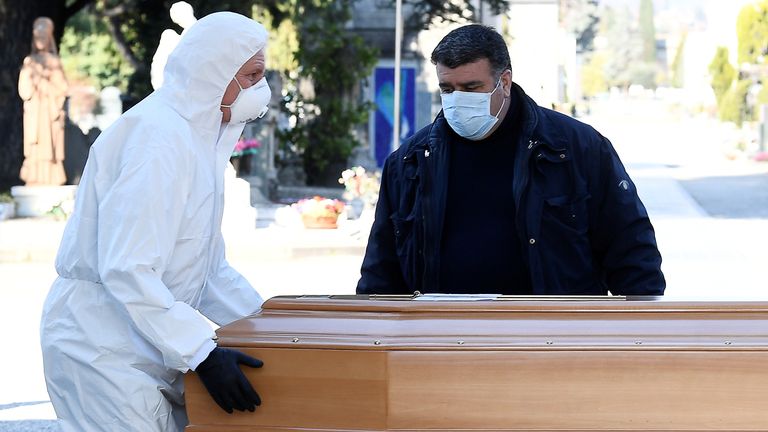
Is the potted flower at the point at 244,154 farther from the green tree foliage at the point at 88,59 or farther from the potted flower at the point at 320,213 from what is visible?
the green tree foliage at the point at 88,59

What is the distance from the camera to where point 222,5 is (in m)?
23.5

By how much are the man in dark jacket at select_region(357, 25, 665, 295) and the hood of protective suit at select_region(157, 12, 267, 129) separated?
Answer: 731 mm

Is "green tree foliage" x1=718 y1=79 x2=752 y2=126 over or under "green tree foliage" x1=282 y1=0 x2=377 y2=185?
under

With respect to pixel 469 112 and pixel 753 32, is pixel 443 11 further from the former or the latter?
pixel 753 32

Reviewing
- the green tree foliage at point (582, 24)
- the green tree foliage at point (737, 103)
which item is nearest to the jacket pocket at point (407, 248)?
the green tree foliage at point (737, 103)

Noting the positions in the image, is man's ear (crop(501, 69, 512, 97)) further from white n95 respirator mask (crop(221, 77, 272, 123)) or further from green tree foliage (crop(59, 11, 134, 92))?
green tree foliage (crop(59, 11, 134, 92))

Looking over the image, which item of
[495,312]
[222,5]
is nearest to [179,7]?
[222,5]

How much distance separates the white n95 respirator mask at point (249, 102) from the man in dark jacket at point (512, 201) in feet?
2.04

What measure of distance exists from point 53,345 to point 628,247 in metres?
1.70

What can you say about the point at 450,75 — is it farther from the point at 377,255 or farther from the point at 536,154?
the point at 377,255

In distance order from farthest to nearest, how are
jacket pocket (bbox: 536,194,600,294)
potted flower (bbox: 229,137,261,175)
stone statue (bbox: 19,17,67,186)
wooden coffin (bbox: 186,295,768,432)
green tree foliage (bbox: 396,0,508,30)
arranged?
green tree foliage (bbox: 396,0,508,30)
potted flower (bbox: 229,137,261,175)
stone statue (bbox: 19,17,67,186)
jacket pocket (bbox: 536,194,600,294)
wooden coffin (bbox: 186,295,768,432)

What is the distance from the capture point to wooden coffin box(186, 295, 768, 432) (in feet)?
10.1

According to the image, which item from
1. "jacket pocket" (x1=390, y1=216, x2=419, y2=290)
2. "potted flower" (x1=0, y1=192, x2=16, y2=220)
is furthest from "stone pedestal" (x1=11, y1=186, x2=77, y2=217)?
"jacket pocket" (x1=390, y1=216, x2=419, y2=290)

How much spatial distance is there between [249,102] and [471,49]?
0.74 metres
